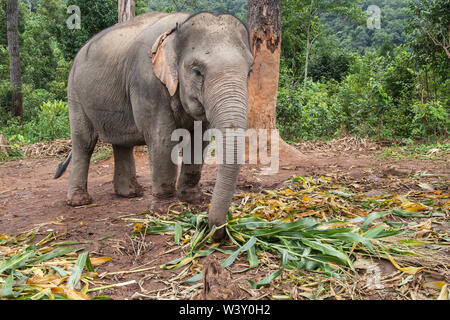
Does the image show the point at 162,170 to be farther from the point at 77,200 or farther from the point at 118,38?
the point at 118,38

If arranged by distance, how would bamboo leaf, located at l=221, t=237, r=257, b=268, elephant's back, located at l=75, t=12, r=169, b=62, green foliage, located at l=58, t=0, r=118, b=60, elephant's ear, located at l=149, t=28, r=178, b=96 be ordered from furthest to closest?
green foliage, located at l=58, t=0, r=118, b=60, elephant's back, located at l=75, t=12, r=169, b=62, elephant's ear, located at l=149, t=28, r=178, b=96, bamboo leaf, located at l=221, t=237, r=257, b=268

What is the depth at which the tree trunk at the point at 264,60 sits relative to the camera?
7051mm

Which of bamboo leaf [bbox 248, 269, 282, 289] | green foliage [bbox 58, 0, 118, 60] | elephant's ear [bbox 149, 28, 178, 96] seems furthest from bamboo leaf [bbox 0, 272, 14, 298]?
green foliage [bbox 58, 0, 118, 60]

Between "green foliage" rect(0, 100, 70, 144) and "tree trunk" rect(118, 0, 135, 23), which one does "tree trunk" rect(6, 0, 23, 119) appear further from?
"tree trunk" rect(118, 0, 135, 23)

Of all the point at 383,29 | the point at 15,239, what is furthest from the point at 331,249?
the point at 383,29

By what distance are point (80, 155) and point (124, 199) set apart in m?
0.83

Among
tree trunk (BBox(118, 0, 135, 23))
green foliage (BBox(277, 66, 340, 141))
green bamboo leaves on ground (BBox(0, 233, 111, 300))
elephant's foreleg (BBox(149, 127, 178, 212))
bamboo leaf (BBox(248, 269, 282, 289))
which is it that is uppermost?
tree trunk (BBox(118, 0, 135, 23))

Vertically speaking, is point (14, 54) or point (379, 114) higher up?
point (14, 54)

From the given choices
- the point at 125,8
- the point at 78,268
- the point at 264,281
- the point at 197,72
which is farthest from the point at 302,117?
the point at 78,268

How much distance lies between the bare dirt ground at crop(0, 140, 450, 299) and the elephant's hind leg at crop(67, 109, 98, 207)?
19 centimetres

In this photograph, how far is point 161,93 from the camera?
3984mm

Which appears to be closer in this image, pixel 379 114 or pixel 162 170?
pixel 162 170

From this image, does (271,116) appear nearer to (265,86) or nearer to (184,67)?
(265,86)

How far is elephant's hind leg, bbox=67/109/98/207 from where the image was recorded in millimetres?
5176
